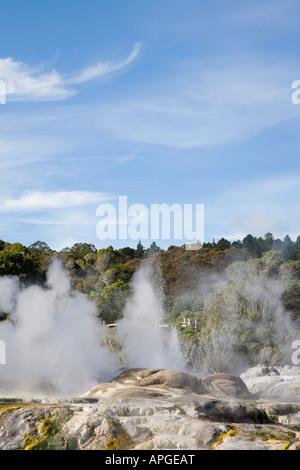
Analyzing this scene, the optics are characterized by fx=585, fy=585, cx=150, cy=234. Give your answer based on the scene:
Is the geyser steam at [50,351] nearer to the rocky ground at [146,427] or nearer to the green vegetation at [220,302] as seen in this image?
the green vegetation at [220,302]

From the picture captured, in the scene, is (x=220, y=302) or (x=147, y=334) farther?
(x=220, y=302)

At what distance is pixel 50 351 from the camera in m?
28.4

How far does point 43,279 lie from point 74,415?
4291 centimetres

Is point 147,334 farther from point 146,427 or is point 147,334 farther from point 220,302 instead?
point 146,427

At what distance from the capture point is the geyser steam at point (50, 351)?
2644 centimetres

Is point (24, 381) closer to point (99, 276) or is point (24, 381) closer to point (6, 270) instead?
point (6, 270)

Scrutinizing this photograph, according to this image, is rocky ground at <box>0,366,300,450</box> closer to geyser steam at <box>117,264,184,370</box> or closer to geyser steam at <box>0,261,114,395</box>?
geyser steam at <box>0,261,114,395</box>
